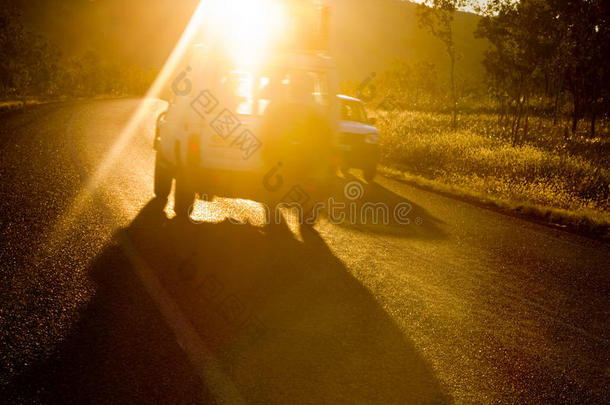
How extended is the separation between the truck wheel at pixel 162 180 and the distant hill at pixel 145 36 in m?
54.9

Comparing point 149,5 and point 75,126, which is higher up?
point 149,5

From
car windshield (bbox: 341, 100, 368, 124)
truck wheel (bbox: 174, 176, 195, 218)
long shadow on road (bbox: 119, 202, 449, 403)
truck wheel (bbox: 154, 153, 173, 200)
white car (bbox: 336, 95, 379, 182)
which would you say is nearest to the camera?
long shadow on road (bbox: 119, 202, 449, 403)

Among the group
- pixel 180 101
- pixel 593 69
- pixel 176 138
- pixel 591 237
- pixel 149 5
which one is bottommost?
pixel 591 237

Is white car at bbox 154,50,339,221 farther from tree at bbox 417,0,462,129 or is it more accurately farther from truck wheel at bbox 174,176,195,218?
tree at bbox 417,0,462,129

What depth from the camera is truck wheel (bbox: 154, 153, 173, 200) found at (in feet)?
28.5

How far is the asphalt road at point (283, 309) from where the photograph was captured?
3301 millimetres

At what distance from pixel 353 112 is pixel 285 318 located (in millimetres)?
9089

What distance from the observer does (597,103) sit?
40.5 meters

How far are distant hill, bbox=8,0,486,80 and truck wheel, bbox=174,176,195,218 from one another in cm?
5533

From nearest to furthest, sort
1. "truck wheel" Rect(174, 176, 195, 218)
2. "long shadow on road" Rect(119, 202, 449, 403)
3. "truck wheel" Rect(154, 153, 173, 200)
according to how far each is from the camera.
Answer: "long shadow on road" Rect(119, 202, 449, 403) < "truck wheel" Rect(174, 176, 195, 218) < "truck wheel" Rect(154, 153, 173, 200)

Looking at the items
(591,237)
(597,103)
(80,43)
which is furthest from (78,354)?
(80,43)

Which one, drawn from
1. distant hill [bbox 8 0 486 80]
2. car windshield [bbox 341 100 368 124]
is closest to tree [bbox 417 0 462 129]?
car windshield [bbox 341 100 368 124]

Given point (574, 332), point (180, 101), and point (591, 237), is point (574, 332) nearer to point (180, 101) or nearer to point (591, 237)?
point (591, 237)

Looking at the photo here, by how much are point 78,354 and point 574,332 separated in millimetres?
4011
